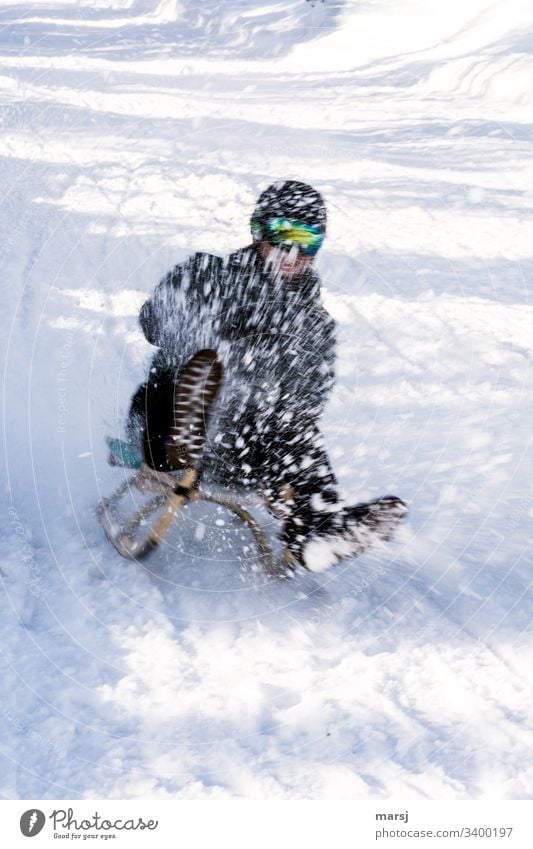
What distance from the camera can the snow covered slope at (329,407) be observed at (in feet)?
4.86

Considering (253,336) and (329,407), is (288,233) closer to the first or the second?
(253,336)

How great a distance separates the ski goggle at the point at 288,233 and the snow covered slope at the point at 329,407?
68 cm

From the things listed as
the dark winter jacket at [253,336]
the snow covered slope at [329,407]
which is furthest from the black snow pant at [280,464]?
the snow covered slope at [329,407]

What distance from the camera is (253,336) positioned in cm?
209

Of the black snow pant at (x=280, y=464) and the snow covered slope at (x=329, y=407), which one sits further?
the black snow pant at (x=280, y=464)

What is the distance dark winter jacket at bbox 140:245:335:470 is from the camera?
2.00 metres

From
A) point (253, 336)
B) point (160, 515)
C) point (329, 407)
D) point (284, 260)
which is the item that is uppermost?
point (284, 260)

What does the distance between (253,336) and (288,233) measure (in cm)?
33

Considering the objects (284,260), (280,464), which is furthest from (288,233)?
(280,464)

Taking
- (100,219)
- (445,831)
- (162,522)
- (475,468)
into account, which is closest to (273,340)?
(162,522)

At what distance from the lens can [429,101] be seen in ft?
11.0

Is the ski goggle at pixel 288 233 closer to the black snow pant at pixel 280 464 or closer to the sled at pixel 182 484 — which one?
the sled at pixel 182 484

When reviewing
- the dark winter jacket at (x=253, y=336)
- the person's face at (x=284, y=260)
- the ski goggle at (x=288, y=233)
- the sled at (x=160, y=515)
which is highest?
the ski goggle at (x=288, y=233)

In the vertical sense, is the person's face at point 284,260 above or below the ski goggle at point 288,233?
below
